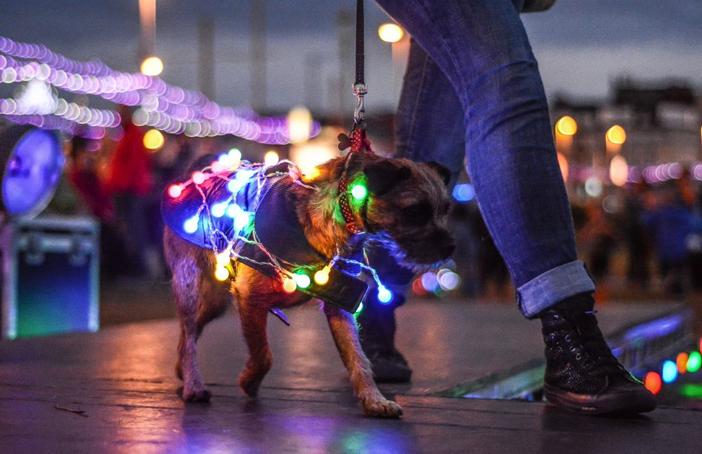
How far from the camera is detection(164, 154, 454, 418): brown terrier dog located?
3143mm

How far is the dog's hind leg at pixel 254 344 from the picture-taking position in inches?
138

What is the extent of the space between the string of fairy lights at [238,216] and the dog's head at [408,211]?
52mm

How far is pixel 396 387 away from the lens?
3.84 meters

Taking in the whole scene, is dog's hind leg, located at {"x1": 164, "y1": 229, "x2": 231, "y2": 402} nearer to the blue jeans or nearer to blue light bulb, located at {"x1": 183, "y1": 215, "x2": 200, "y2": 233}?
blue light bulb, located at {"x1": 183, "y1": 215, "x2": 200, "y2": 233}

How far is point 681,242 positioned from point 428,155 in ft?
54.9

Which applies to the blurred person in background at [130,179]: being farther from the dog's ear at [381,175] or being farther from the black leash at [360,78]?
the dog's ear at [381,175]

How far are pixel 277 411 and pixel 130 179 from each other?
39.3ft

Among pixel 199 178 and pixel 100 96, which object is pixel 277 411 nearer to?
pixel 199 178

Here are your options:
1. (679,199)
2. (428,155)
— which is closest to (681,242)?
(679,199)

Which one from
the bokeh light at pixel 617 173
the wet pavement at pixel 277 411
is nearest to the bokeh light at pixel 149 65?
the wet pavement at pixel 277 411

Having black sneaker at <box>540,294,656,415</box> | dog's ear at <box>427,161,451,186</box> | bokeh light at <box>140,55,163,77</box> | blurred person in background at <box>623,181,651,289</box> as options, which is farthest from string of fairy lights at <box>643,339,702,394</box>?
bokeh light at <box>140,55,163,77</box>

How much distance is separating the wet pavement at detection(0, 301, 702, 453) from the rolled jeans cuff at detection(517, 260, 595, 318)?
30 cm

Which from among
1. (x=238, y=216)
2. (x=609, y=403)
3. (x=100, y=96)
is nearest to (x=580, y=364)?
(x=609, y=403)

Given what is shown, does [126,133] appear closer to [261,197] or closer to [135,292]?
[135,292]
